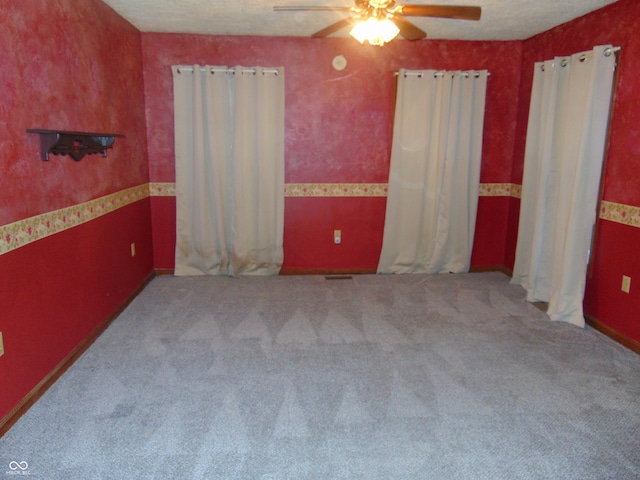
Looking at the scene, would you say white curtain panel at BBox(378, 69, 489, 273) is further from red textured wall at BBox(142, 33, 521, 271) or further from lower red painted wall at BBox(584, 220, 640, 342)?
lower red painted wall at BBox(584, 220, 640, 342)

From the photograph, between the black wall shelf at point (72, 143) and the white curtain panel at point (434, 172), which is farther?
the white curtain panel at point (434, 172)

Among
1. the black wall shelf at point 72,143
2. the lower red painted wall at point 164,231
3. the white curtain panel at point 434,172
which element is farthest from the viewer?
the lower red painted wall at point 164,231

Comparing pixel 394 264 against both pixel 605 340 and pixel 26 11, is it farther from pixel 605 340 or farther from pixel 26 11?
pixel 26 11

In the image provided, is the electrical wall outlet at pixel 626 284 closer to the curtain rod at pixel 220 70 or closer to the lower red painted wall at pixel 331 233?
the lower red painted wall at pixel 331 233

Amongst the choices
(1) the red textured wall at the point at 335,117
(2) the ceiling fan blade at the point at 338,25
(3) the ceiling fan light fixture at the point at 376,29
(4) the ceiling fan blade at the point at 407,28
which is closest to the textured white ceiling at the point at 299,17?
(1) the red textured wall at the point at 335,117

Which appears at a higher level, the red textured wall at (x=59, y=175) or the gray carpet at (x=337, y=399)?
the red textured wall at (x=59, y=175)

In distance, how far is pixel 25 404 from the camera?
7.64 feet

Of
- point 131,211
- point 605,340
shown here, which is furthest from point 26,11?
point 605,340

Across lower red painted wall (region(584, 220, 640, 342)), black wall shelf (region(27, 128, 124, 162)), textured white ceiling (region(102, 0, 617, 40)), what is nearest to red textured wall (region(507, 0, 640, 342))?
lower red painted wall (region(584, 220, 640, 342))

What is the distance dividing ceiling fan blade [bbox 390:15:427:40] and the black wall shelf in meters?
1.91

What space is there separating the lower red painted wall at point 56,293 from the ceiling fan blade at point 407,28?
2.27 m

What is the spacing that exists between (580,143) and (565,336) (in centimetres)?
139

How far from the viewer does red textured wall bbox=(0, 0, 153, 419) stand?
2252 millimetres

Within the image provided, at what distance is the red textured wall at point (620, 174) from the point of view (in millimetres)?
3105
